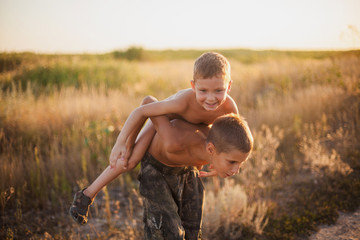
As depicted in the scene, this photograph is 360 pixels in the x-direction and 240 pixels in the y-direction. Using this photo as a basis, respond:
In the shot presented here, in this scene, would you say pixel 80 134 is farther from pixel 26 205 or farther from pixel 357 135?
pixel 357 135

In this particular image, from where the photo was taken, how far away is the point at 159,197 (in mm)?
2135

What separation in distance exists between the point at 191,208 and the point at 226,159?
0.74 meters

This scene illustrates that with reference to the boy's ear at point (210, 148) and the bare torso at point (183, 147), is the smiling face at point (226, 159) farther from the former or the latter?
the bare torso at point (183, 147)

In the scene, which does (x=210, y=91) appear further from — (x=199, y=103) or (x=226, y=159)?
(x=226, y=159)

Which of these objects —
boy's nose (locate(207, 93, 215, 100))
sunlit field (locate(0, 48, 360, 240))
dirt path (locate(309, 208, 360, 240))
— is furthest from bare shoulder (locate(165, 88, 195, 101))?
dirt path (locate(309, 208, 360, 240))

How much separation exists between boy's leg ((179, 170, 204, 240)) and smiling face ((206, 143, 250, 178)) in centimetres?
50

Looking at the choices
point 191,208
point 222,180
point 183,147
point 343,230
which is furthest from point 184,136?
point 222,180

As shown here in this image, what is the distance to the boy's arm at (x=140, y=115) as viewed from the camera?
2152mm

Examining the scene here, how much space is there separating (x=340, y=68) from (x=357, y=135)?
318cm

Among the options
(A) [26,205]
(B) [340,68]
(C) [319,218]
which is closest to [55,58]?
(A) [26,205]

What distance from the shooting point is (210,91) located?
2088mm

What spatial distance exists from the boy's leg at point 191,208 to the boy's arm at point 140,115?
63cm

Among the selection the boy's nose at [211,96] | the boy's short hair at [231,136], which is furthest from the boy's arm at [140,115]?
the boy's short hair at [231,136]

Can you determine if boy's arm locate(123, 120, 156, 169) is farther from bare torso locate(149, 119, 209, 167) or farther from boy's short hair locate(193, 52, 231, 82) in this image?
boy's short hair locate(193, 52, 231, 82)
